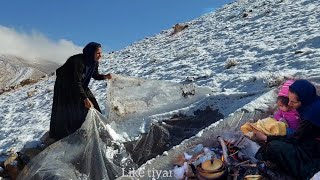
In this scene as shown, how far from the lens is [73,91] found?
21.5 ft

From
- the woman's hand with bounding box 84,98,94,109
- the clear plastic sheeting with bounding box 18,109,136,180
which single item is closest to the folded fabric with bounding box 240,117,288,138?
the clear plastic sheeting with bounding box 18,109,136,180

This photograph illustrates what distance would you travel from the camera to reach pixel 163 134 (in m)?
6.20

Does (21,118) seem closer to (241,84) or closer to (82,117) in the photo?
(82,117)

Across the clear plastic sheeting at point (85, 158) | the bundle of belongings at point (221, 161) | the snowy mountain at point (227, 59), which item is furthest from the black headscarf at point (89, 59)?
the bundle of belongings at point (221, 161)

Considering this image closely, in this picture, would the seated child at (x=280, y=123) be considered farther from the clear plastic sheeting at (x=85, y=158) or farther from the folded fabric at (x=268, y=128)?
the clear plastic sheeting at (x=85, y=158)

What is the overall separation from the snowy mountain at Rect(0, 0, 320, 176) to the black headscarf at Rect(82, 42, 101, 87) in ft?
5.74

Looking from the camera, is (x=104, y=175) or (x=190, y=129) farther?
(x=190, y=129)

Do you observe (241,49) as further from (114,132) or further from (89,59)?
(114,132)

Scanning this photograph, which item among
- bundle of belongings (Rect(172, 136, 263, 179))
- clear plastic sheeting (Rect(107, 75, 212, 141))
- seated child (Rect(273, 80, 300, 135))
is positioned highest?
clear plastic sheeting (Rect(107, 75, 212, 141))

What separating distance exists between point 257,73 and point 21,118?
5695 mm

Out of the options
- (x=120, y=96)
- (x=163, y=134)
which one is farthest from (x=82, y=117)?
(x=163, y=134)

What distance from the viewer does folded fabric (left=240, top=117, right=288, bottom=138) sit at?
4573mm

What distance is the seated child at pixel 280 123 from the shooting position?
4586mm

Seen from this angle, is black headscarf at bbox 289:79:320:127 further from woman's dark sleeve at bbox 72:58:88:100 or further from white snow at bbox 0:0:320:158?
woman's dark sleeve at bbox 72:58:88:100
